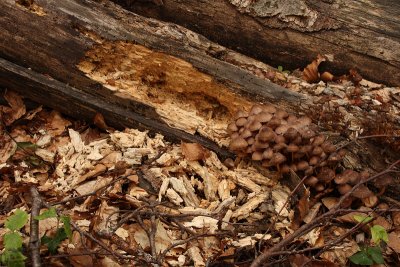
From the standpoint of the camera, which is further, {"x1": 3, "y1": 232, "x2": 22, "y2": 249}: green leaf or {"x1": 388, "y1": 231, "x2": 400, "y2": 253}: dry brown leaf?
{"x1": 388, "y1": 231, "x2": 400, "y2": 253}: dry brown leaf

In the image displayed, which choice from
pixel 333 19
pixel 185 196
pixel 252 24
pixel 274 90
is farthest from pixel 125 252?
pixel 333 19

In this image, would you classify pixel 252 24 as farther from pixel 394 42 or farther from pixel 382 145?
pixel 382 145

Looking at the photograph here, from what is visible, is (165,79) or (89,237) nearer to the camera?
(89,237)

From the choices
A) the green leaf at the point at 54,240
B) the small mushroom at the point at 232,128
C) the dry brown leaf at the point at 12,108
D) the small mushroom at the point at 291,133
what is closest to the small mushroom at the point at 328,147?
the small mushroom at the point at 291,133

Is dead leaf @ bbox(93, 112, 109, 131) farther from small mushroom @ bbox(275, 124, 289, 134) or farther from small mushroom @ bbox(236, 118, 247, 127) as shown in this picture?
small mushroom @ bbox(275, 124, 289, 134)

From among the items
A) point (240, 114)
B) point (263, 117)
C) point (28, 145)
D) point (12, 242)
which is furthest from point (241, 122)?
point (12, 242)

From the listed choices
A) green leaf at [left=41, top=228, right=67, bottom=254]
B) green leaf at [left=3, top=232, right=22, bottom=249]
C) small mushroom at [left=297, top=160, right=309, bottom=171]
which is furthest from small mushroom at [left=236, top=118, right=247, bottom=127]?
green leaf at [left=3, top=232, right=22, bottom=249]

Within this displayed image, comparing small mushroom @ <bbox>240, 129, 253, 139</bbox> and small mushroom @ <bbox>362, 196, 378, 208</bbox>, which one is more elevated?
small mushroom @ <bbox>240, 129, 253, 139</bbox>

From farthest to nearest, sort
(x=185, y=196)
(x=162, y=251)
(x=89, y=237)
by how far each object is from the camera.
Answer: (x=185, y=196) → (x=162, y=251) → (x=89, y=237)
